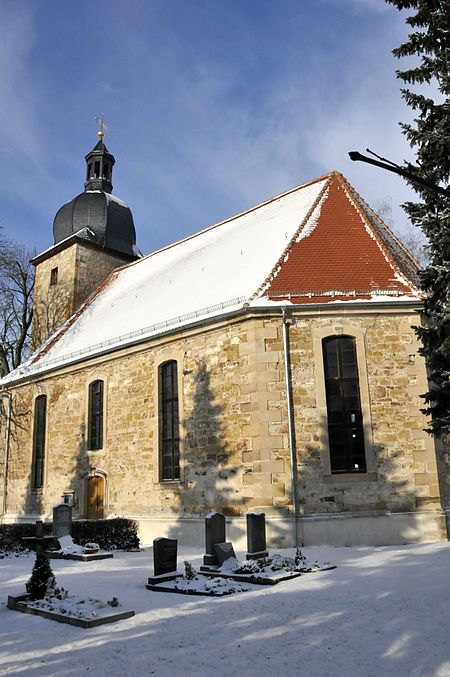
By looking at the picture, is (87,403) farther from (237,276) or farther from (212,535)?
(212,535)

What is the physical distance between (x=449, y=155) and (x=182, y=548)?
9.73m

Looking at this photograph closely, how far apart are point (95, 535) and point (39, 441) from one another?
6.69 m

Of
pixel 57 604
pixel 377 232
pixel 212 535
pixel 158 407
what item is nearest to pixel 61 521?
pixel 158 407

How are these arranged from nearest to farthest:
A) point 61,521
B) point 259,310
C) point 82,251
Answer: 1. point 61,521
2. point 259,310
3. point 82,251

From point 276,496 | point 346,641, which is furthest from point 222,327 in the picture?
point 346,641

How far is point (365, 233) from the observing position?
15.5 meters

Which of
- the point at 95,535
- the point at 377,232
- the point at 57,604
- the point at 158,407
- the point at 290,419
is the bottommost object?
the point at 57,604

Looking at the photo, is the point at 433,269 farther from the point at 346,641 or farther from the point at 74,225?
the point at 74,225

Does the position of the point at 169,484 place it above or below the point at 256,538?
above

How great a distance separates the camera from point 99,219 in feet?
84.2

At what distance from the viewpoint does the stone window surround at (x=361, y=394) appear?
12492mm

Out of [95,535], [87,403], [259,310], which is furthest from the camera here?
[87,403]

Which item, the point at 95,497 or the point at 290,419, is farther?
the point at 95,497

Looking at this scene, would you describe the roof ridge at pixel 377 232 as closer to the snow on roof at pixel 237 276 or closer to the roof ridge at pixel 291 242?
the snow on roof at pixel 237 276
